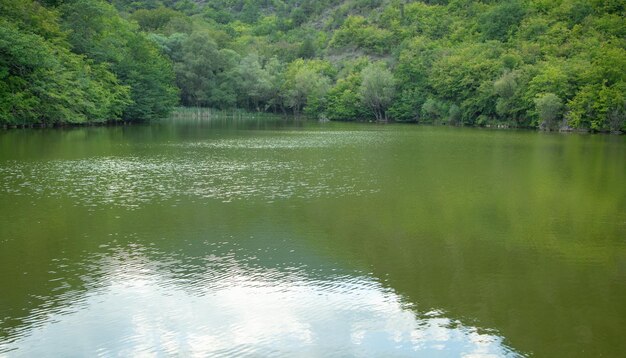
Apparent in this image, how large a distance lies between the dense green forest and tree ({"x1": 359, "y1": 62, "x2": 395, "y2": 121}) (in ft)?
0.67

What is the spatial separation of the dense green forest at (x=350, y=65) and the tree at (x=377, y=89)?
0.20 m

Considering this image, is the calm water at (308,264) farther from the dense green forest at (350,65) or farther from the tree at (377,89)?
the tree at (377,89)

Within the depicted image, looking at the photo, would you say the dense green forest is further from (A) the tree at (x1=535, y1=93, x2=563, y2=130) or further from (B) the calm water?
(B) the calm water

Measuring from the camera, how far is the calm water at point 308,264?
6.25 metres

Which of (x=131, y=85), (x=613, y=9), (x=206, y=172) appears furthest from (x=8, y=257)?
(x=613, y=9)

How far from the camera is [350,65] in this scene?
8850 centimetres

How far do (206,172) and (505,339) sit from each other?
14.0 meters

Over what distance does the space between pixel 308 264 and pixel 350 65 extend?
82168 mm

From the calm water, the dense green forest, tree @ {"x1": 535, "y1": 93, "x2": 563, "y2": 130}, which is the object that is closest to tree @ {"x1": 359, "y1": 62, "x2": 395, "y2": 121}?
the dense green forest

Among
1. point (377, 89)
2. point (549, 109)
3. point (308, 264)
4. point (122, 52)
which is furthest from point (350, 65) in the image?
point (308, 264)

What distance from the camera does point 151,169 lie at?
19.2m

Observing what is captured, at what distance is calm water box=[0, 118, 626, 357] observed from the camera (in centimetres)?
625

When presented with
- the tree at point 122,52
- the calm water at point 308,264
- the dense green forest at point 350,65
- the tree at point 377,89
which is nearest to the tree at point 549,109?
the dense green forest at point 350,65

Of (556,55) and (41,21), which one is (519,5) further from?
(41,21)
